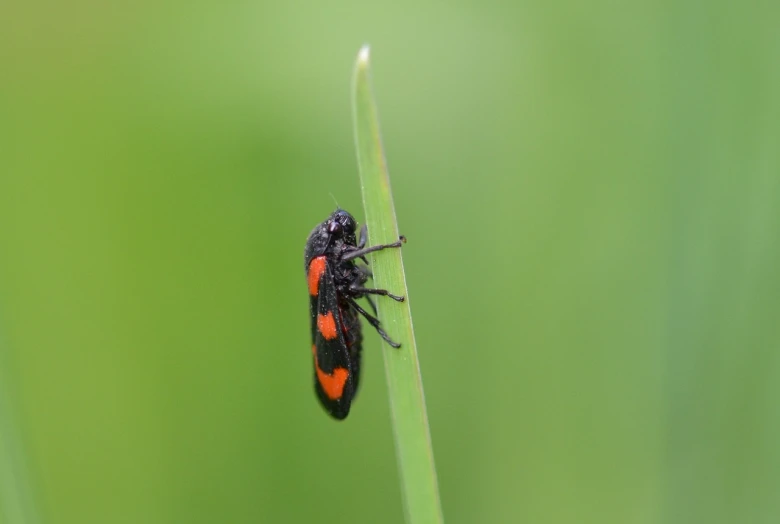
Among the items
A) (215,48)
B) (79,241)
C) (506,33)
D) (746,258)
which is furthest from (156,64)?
(746,258)

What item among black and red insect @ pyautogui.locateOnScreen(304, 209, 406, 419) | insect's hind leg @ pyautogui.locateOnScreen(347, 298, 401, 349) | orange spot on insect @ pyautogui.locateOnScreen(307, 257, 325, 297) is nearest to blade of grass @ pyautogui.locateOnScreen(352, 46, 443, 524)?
insect's hind leg @ pyautogui.locateOnScreen(347, 298, 401, 349)

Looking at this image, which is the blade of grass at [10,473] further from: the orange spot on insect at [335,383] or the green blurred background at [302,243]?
the orange spot on insect at [335,383]

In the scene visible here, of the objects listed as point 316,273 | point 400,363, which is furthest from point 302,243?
point 400,363

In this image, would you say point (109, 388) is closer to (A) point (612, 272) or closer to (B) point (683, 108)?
(A) point (612, 272)

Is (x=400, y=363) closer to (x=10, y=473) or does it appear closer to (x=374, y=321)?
(x=10, y=473)

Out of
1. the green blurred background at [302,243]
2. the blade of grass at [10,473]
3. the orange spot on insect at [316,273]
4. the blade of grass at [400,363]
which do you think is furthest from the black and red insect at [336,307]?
the blade of grass at [10,473]

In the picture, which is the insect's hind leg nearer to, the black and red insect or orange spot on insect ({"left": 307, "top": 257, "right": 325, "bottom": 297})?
the black and red insect
